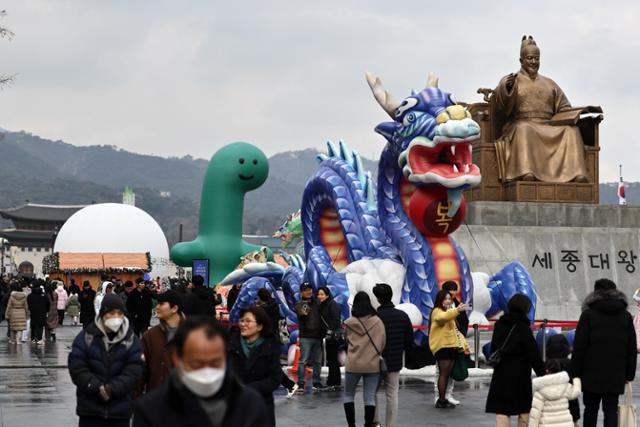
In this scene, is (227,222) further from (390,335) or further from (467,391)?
(390,335)

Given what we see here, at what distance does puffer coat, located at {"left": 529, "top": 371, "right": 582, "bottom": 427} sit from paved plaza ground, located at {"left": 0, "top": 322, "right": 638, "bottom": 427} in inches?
115

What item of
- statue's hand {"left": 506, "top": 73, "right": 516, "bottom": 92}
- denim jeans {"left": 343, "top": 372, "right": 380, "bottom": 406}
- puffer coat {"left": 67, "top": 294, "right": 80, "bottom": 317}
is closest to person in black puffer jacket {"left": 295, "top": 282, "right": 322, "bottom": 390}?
denim jeans {"left": 343, "top": 372, "right": 380, "bottom": 406}

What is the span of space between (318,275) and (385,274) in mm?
1328

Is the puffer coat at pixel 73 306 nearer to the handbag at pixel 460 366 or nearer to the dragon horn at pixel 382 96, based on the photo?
the dragon horn at pixel 382 96

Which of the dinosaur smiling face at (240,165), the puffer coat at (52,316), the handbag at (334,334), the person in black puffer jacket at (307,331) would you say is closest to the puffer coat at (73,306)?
the dinosaur smiling face at (240,165)

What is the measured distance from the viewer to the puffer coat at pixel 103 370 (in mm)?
6492

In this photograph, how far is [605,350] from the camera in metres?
8.29

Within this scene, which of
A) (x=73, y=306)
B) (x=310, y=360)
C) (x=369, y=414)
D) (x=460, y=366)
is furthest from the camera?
(x=73, y=306)

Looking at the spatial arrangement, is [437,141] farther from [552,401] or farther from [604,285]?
[552,401]

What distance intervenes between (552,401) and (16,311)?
1576cm

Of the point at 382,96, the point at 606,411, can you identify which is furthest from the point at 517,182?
the point at 606,411

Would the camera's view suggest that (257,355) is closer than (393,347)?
Yes

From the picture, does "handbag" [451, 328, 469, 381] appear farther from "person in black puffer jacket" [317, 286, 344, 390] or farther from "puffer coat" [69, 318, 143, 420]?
"puffer coat" [69, 318, 143, 420]

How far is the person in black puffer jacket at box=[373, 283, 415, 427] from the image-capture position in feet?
31.8
